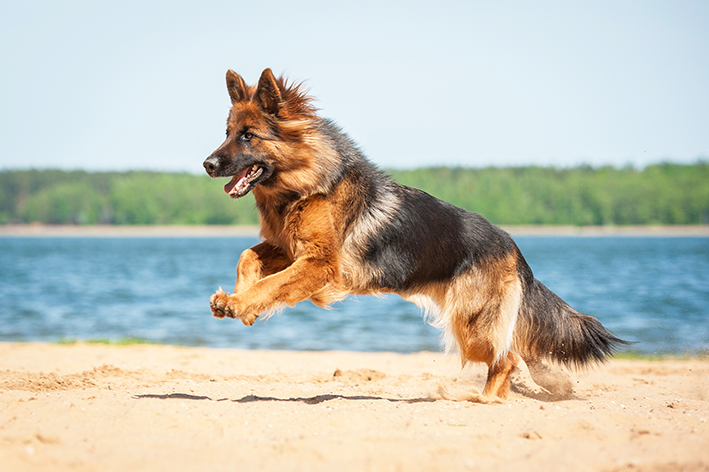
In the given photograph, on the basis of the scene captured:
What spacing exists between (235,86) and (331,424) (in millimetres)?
3095

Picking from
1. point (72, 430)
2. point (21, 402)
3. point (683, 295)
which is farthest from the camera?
point (683, 295)

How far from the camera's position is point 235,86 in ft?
17.4

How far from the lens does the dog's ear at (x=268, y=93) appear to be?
4.98 m

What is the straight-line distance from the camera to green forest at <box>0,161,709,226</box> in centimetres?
8650

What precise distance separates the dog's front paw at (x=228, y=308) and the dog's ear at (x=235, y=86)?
185cm

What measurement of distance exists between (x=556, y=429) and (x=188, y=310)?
52.9 feet

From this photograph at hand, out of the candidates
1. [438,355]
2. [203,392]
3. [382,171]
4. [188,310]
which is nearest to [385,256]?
[382,171]

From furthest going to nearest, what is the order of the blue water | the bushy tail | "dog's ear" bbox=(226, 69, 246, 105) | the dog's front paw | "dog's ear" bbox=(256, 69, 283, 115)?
the blue water
the bushy tail
"dog's ear" bbox=(226, 69, 246, 105)
"dog's ear" bbox=(256, 69, 283, 115)
the dog's front paw

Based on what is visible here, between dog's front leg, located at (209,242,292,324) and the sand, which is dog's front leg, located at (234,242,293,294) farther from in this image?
the sand

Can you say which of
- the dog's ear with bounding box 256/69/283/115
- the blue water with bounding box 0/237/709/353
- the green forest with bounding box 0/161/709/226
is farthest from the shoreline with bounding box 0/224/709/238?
the dog's ear with bounding box 256/69/283/115

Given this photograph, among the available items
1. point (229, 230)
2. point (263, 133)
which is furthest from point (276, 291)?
point (229, 230)

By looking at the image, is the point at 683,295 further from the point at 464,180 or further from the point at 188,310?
the point at 464,180

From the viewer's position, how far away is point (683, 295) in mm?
21766

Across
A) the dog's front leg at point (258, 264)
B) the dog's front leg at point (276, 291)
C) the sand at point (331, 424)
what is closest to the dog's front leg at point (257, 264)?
the dog's front leg at point (258, 264)
